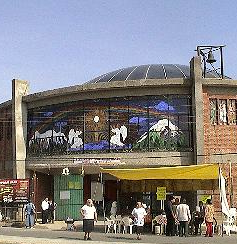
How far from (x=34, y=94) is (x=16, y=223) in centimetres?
890

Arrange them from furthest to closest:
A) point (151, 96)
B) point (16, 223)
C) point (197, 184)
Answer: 1. point (151, 96)
2. point (16, 223)
3. point (197, 184)

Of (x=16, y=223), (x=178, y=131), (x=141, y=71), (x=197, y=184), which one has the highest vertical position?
(x=141, y=71)

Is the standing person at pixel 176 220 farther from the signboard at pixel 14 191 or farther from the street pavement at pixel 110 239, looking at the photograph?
the signboard at pixel 14 191

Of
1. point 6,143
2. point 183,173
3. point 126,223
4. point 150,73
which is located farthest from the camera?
point 6,143

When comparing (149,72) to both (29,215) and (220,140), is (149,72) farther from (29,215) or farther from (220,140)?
(29,215)

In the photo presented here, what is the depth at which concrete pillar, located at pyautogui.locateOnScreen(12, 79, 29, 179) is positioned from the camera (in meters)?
32.3

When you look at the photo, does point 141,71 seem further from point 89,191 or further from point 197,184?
point 197,184

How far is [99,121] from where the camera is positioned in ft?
97.6

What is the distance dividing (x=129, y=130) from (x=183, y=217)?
9.69m

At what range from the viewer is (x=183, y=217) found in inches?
797

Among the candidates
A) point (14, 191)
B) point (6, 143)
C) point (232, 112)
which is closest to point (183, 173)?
point (232, 112)

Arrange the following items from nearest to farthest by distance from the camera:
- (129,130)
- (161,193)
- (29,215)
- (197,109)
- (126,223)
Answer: (126,223)
(161,193)
(29,215)
(197,109)
(129,130)

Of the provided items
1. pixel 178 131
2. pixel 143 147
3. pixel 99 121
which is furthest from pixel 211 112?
pixel 99 121

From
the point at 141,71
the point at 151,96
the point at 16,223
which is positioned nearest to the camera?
the point at 16,223
